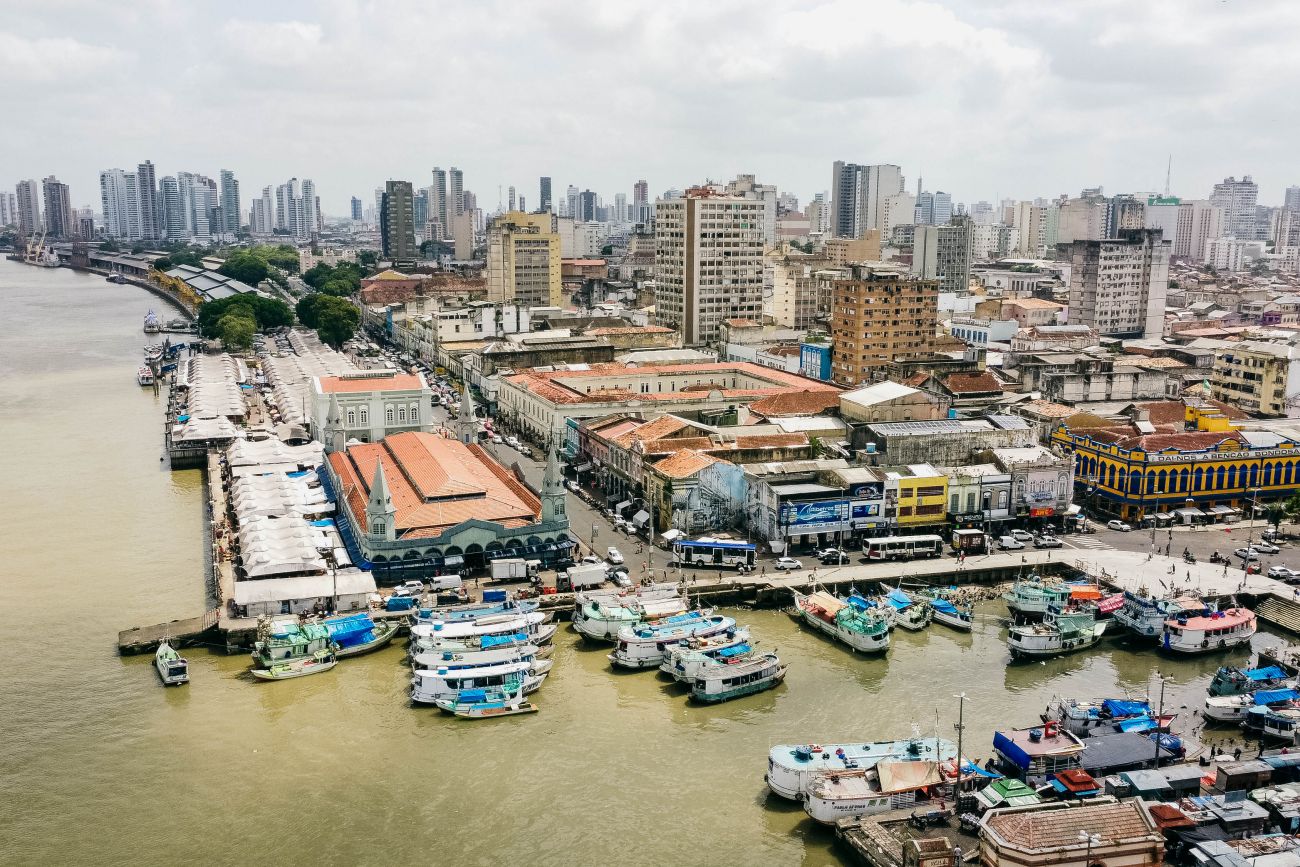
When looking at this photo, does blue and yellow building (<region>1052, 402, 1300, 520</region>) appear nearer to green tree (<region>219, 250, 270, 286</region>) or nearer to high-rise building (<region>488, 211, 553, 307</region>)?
high-rise building (<region>488, 211, 553, 307</region>)

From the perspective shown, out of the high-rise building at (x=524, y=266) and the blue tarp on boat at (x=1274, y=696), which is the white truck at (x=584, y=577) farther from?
the high-rise building at (x=524, y=266)

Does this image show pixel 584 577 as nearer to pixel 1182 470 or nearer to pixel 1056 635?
pixel 1056 635

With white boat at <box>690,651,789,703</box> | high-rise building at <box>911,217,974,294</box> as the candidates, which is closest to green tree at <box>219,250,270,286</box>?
high-rise building at <box>911,217,974,294</box>

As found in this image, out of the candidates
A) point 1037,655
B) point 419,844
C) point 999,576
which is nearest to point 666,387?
point 999,576

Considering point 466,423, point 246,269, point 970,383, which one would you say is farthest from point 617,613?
point 246,269

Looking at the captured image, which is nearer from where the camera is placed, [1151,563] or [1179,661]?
[1179,661]

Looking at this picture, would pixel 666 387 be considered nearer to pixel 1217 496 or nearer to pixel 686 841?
pixel 1217 496
